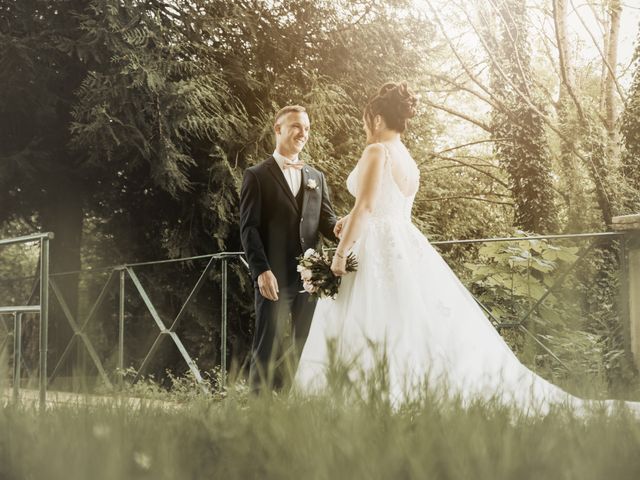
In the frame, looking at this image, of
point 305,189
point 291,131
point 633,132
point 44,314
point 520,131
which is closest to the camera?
point 44,314

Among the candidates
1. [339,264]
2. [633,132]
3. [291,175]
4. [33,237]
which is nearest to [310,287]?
[339,264]

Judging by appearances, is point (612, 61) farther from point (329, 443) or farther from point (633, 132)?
point (329, 443)

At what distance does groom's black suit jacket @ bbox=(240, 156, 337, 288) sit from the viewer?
435cm

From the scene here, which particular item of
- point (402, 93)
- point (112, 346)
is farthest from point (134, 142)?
point (402, 93)

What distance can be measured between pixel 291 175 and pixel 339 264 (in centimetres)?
71

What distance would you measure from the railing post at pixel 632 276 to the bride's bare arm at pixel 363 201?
6.35 feet

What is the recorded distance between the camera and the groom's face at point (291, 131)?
4332mm

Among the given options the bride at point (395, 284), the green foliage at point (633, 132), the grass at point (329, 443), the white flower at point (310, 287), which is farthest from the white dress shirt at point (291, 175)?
the green foliage at point (633, 132)

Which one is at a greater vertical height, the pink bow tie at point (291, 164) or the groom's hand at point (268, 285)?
the pink bow tie at point (291, 164)

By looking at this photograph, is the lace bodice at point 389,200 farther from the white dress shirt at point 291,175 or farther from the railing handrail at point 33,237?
the railing handrail at point 33,237

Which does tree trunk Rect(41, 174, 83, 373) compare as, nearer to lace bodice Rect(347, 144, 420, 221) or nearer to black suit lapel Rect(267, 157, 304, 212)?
black suit lapel Rect(267, 157, 304, 212)

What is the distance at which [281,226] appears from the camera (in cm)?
443

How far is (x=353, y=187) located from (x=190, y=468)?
8.68ft

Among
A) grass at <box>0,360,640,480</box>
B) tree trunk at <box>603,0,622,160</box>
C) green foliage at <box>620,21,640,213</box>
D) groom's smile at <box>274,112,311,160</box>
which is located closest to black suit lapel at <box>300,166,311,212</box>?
groom's smile at <box>274,112,311,160</box>
